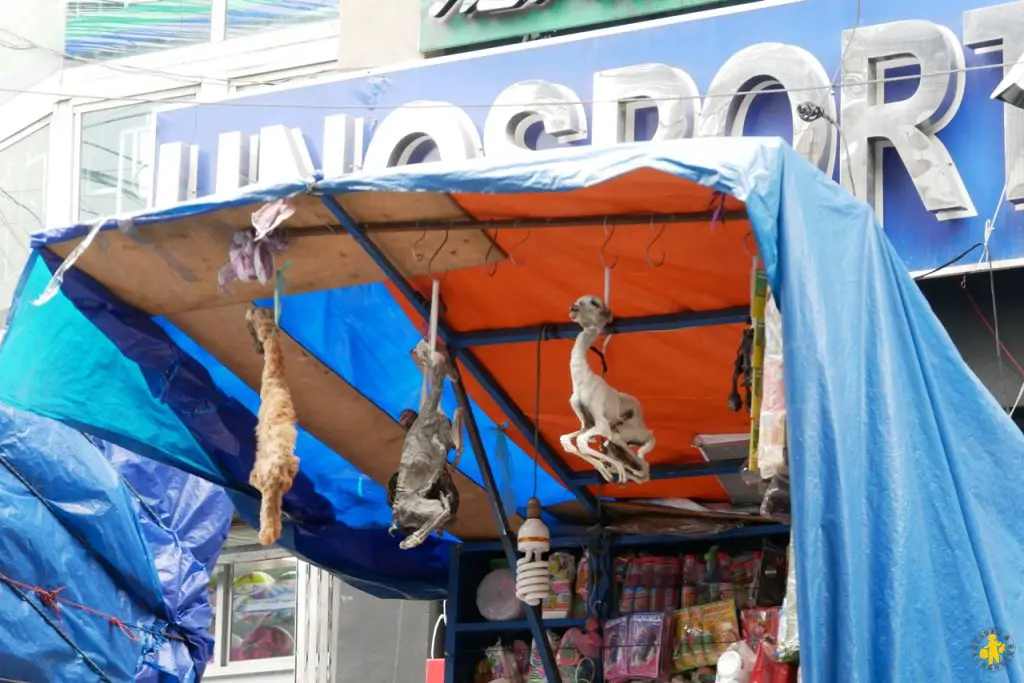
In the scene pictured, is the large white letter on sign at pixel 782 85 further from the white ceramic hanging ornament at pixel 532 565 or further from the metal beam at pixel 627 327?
the white ceramic hanging ornament at pixel 532 565

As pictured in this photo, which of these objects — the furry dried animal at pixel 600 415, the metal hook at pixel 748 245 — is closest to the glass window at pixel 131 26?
the furry dried animal at pixel 600 415

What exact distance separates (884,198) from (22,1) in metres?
7.33

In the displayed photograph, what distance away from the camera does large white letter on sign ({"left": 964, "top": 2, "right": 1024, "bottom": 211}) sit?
641 centimetres

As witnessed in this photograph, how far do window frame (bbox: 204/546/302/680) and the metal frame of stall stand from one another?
359cm

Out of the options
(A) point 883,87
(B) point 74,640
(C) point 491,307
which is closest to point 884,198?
(A) point 883,87

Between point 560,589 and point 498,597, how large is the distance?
407 mm

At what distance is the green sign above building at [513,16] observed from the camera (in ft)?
26.2

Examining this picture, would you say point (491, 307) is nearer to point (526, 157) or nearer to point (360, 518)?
point (526, 157)

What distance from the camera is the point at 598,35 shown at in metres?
7.61

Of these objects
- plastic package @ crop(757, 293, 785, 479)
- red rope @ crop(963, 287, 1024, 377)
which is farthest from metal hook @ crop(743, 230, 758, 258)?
red rope @ crop(963, 287, 1024, 377)

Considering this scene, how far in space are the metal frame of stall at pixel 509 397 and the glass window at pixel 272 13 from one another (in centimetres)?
472

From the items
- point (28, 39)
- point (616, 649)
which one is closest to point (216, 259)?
point (616, 649)

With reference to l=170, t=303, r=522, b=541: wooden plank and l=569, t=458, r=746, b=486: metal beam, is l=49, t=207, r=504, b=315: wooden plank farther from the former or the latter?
l=569, t=458, r=746, b=486: metal beam

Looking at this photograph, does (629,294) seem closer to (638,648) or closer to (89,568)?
(638,648)
